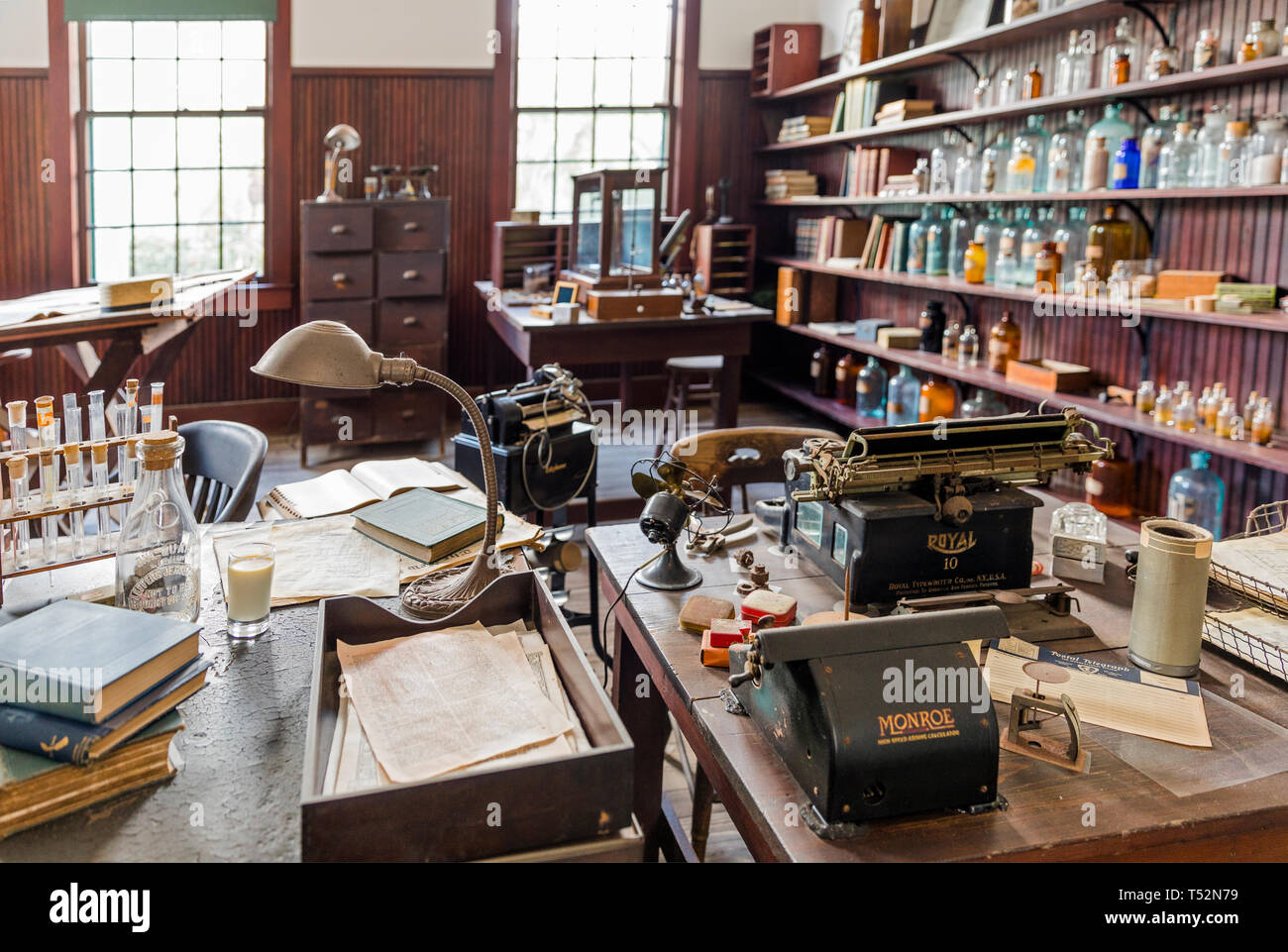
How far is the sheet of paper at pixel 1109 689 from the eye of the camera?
4.86 ft

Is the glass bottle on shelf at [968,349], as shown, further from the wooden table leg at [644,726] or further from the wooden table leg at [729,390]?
the wooden table leg at [644,726]

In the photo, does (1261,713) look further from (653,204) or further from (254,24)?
(254,24)

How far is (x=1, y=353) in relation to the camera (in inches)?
187

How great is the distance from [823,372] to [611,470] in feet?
5.16

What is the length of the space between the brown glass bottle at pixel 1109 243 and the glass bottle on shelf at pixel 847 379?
2220mm

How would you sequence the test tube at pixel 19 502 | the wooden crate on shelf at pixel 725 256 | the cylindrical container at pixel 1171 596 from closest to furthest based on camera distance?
the cylindrical container at pixel 1171 596 < the test tube at pixel 19 502 < the wooden crate on shelf at pixel 725 256

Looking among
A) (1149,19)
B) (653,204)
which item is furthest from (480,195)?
(1149,19)

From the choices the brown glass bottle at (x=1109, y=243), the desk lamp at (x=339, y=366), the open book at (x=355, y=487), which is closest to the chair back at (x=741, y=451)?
the open book at (x=355, y=487)

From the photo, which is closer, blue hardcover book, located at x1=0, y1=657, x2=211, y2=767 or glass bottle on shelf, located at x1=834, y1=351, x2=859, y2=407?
blue hardcover book, located at x1=0, y1=657, x2=211, y2=767

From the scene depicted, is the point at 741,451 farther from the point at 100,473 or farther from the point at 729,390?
the point at 729,390

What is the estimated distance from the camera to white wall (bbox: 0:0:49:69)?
19.3ft

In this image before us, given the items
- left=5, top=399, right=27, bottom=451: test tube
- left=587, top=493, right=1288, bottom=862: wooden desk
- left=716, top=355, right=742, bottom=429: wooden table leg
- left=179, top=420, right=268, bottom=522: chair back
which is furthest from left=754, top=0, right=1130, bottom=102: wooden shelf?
left=5, top=399, right=27, bottom=451: test tube

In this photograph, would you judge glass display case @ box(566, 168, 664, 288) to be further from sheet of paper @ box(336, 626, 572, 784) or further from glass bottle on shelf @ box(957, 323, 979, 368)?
sheet of paper @ box(336, 626, 572, 784)

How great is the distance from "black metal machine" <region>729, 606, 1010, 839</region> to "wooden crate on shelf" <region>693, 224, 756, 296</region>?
18.8ft
